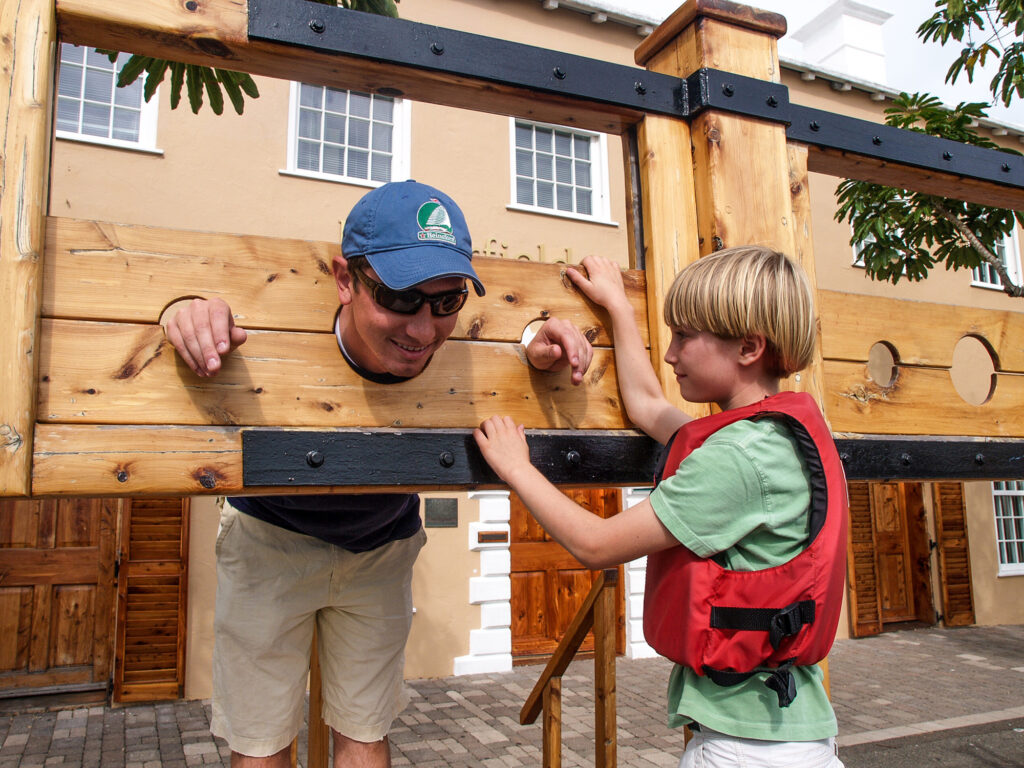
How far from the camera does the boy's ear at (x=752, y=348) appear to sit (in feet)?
5.68

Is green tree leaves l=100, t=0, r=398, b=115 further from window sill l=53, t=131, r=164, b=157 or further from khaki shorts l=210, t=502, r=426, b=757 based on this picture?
window sill l=53, t=131, r=164, b=157

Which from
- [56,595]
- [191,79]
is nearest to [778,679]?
[191,79]

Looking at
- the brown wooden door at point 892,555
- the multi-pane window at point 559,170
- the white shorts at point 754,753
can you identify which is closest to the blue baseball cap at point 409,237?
the white shorts at point 754,753

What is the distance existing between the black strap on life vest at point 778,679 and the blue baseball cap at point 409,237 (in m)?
0.98

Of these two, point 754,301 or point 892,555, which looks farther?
point 892,555

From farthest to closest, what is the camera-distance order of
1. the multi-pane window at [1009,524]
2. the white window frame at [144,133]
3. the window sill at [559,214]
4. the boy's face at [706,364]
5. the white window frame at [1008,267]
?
the white window frame at [1008,267], the multi-pane window at [1009,524], the window sill at [559,214], the white window frame at [144,133], the boy's face at [706,364]

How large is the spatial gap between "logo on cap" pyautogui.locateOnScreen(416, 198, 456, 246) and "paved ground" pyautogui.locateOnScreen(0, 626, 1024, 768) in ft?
15.1

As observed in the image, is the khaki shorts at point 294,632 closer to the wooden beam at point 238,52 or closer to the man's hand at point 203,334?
the man's hand at point 203,334

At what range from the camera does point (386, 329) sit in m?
1.78

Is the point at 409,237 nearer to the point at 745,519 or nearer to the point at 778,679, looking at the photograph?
the point at 745,519

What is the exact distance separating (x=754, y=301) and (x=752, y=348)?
112mm

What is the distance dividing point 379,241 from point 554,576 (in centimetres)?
751

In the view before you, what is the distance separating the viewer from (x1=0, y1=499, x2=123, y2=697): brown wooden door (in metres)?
6.84

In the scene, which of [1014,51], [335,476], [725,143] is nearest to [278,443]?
[335,476]
